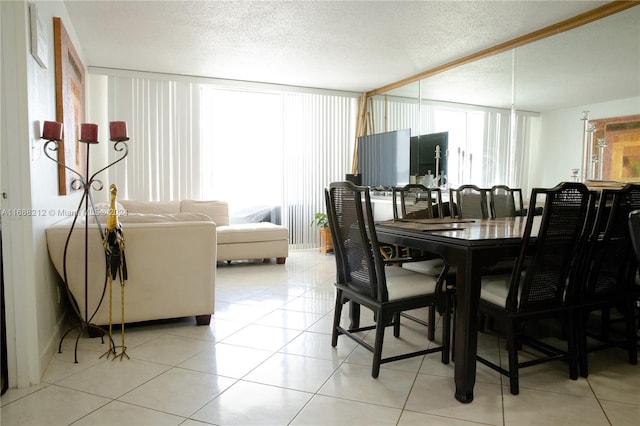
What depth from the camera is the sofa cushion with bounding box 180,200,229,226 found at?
18.7 ft

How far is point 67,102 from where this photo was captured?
3.30 metres

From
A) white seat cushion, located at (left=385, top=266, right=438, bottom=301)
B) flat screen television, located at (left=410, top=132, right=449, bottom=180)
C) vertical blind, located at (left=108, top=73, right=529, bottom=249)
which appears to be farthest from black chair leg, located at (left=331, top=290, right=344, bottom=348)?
flat screen television, located at (left=410, top=132, right=449, bottom=180)

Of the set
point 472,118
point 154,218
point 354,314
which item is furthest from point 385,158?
point 154,218

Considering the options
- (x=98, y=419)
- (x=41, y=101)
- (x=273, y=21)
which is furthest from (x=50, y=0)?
(x=98, y=419)

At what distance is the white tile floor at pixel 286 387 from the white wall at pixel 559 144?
84.8 inches

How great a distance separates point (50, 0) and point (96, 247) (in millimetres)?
1734

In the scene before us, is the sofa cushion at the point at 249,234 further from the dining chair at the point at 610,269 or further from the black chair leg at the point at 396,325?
the dining chair at the point at 610,269

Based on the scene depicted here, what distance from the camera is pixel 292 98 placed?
21.5ft

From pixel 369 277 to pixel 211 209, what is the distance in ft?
13.1

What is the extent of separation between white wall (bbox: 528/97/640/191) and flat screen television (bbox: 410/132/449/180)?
1.18 metres

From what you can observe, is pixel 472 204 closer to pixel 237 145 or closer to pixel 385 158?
pixel 385 158

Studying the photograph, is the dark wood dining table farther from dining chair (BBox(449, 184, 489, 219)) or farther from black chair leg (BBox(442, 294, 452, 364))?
dining chair (BBox(449, 184, 489, 219))

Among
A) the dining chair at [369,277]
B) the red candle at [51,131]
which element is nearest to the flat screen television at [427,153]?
the dining chair at [369,277]

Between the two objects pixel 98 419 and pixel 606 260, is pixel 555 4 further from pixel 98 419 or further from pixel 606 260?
pixel 98 419
